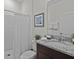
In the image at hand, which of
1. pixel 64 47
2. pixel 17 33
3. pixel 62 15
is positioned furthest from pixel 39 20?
pixel 64 47

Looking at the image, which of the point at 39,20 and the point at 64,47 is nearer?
the point at 64,47

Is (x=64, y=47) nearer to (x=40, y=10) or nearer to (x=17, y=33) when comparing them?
(x=40, y=10)

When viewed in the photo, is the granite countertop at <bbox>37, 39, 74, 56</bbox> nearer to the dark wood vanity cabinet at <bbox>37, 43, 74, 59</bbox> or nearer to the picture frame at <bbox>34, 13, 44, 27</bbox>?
the dark wood vanity cabinet at <bbox>37, 43, 74, 59</bbox>

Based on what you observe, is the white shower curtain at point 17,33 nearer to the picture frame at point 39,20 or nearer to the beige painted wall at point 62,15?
the picture frame at point 39,20

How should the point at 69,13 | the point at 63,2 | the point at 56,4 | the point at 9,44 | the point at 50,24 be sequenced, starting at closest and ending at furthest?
the point at 69,13
the point at 63,2
the point at 56,4
the point at 50,24
the point at 9,44

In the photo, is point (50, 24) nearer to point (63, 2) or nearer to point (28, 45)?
point (63, 2)

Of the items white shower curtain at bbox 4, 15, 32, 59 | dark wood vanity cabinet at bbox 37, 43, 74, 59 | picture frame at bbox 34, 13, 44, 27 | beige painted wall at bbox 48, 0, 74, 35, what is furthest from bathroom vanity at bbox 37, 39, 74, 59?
white shower curtain at bbox 4, 15, 32, 59

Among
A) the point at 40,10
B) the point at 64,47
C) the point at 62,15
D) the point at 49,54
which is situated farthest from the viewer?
the point at 40,10

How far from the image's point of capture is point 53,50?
1.50m

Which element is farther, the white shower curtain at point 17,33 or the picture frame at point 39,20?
the picture frame at point 39,20

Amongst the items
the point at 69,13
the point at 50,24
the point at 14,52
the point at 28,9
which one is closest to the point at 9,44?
the point at 14,52

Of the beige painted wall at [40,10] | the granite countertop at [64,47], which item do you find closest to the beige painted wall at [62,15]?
the beige painted wall at [40,10]
